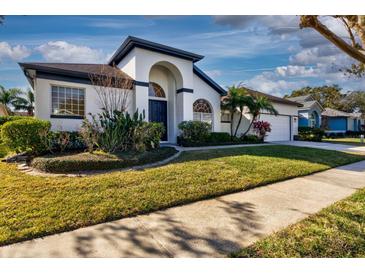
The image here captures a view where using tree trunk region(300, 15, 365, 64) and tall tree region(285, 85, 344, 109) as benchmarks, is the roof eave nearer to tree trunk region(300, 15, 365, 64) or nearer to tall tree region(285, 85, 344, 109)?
tree trunk region(300, 15, 365, 64)

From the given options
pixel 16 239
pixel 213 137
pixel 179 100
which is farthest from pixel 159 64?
pixel 16 239

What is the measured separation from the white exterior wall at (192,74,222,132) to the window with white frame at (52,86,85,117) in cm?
657

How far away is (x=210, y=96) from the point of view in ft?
47.5

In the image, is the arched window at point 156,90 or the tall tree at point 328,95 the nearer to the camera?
the arched window at point 156,90

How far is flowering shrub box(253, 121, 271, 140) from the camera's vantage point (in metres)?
16.0

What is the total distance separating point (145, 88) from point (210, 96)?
4.83 metres

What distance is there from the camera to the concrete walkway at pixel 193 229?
2734 millimetres

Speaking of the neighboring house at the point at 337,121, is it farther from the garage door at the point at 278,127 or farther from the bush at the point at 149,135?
the bush at the point at 149,135

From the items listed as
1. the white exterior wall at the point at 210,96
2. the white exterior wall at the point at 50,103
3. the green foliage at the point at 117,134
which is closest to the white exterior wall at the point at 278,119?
the white exterior wall at the point at 210,96

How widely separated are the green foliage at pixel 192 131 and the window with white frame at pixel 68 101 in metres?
5.28

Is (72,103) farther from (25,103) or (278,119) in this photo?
(25,103)

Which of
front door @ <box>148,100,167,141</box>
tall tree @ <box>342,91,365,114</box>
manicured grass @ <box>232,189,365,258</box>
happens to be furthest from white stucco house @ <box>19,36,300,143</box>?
tall tree @ <box>342,91,365,114</box>

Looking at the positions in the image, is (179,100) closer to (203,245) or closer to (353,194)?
(353,194)

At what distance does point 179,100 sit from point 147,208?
31.8 feet
